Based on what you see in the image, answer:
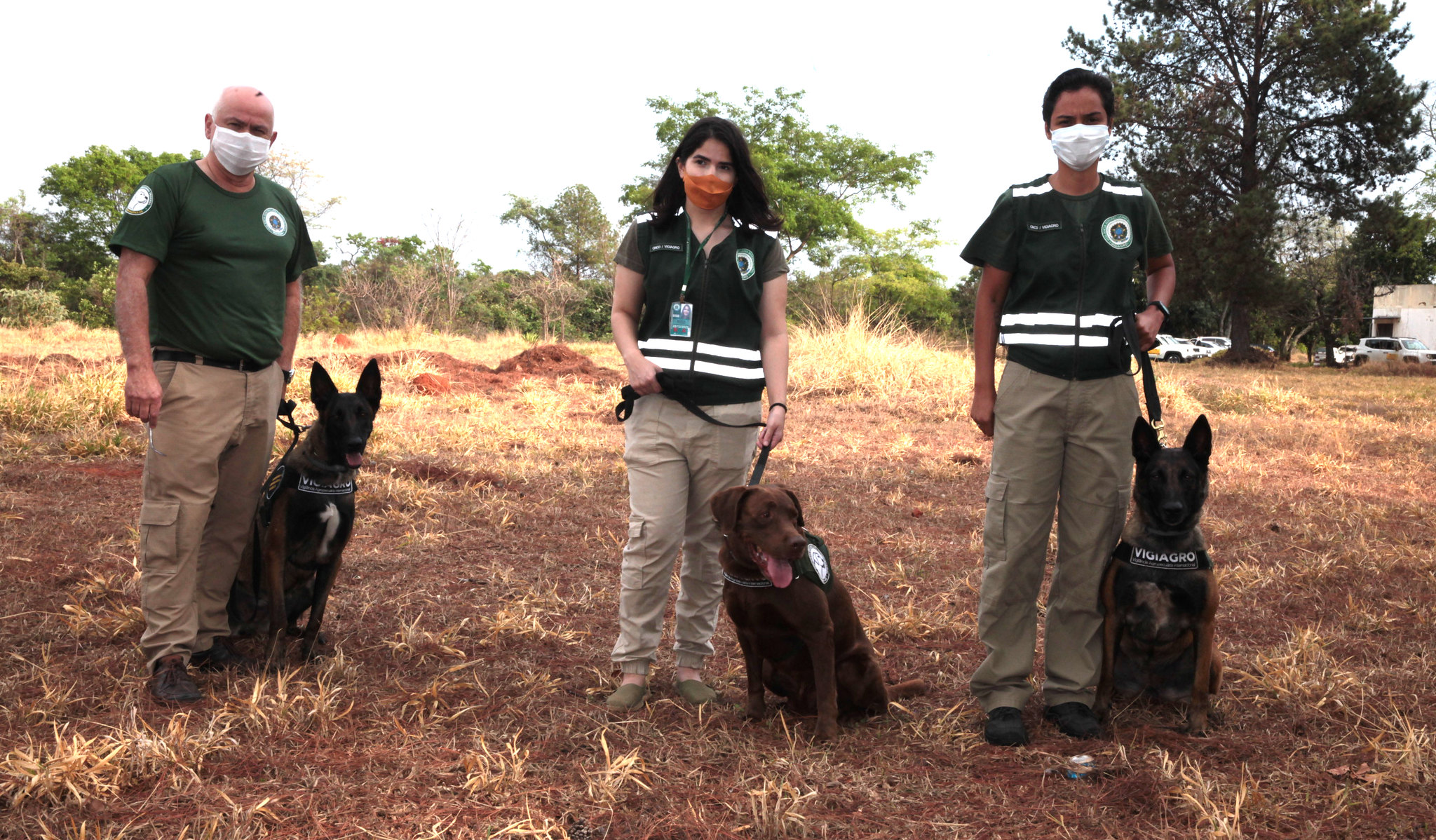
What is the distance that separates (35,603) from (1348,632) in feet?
18.9

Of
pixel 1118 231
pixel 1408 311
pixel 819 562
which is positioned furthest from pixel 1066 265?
pixel 1408 311

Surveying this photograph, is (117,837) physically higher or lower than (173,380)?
lower

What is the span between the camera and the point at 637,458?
3195mm

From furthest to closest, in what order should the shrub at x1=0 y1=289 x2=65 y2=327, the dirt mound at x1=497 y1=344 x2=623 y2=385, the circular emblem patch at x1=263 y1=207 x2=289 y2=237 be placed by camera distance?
the shrub at x1=0 y1=289 x2=65 y2=327
the dirt mound at x1=497 y1=344 x2=623 y2=385
the circular emblem patch at x1=263 y1=207 x2=289 y2=237

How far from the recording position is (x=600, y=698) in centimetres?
334

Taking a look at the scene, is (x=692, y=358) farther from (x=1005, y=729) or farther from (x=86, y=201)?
(x=86, y=201)

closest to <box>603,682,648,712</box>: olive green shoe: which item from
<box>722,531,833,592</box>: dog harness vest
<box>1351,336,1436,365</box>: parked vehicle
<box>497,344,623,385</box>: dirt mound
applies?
<box>722,531,833,592</box>: dog harness vest

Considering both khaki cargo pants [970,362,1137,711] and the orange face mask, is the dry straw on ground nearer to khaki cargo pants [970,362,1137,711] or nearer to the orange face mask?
khaki cargo pants [970,362,1137,711]

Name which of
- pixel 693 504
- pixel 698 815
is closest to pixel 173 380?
pixel 693 504

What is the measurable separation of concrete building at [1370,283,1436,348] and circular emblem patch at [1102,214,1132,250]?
44943 mm

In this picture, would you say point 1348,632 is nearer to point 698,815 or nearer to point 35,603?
point 698,815

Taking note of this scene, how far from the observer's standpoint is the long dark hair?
314cm

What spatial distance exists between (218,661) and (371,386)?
3.82 feet

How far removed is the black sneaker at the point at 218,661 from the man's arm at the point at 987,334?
2814 mm
